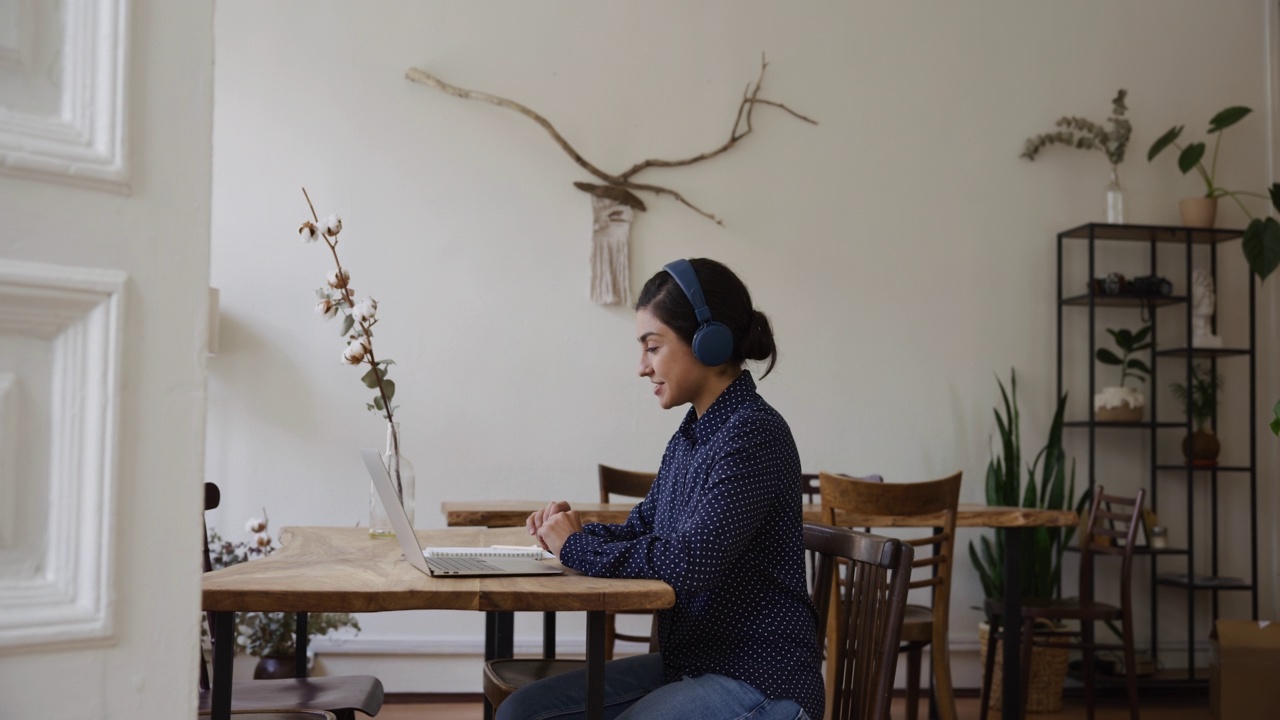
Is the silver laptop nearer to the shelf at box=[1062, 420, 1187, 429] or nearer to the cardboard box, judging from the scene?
the cardboard box

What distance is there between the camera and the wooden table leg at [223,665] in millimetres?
1312

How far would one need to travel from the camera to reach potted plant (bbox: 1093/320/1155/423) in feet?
14.7

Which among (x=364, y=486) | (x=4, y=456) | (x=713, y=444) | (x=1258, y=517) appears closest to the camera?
(x=4, y=456)

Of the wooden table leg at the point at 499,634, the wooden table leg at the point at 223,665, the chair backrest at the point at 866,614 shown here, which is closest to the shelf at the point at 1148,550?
the wooden table leg at the point at 499,634

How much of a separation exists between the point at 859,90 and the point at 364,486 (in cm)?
258

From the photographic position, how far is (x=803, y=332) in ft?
14.8

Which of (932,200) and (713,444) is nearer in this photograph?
(713,444)

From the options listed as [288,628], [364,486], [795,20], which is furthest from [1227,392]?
[288,628]

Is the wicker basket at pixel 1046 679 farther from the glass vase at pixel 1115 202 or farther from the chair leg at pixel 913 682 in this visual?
the glass vase at pixel 1115 202

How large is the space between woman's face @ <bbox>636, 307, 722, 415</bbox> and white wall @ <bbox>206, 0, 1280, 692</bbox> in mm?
Answer: 2523

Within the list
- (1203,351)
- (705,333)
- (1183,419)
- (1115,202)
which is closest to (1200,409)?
(1183,419)

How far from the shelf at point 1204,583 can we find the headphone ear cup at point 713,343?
3535 millimetres

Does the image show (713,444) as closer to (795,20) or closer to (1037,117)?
(795,20)

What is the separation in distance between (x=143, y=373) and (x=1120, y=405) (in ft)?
14.6
